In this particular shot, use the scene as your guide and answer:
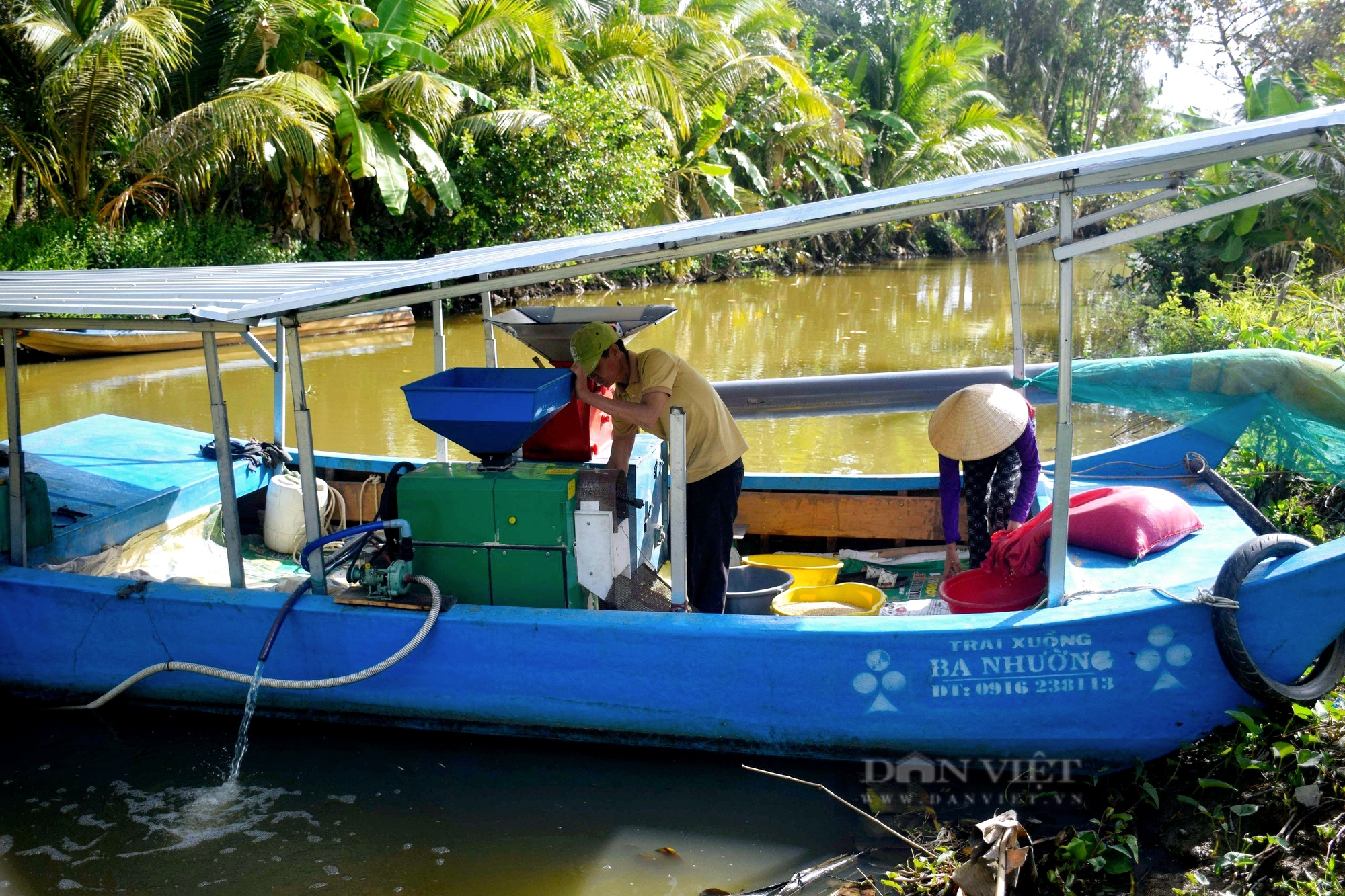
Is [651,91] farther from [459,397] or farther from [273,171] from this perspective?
[459,397]

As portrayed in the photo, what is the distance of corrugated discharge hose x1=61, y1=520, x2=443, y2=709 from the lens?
349cm

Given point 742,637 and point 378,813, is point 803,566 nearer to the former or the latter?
point 742,637

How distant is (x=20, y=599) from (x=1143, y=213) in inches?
941

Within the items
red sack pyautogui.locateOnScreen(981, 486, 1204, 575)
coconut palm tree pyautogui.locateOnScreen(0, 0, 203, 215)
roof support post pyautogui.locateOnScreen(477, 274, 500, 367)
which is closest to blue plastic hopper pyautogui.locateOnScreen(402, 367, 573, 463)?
roof support post pyautogui.locateOnScreen(477, 274, 500, 367)

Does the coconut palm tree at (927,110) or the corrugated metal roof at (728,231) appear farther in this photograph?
the coconut palm tree at (927,110)

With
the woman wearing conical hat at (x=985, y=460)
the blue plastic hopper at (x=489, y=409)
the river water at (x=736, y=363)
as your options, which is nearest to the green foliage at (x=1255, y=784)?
the woman wearing conical hat at (x=985, y=460)

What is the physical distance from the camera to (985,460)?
13.6 feet

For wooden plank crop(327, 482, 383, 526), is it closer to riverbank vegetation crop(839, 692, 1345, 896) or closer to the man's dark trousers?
the man's dark trousers

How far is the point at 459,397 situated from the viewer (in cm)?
346

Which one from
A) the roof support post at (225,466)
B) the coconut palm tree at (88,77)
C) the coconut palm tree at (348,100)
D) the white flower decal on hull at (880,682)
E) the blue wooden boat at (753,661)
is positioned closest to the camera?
the blue wooden boat at (753,661)

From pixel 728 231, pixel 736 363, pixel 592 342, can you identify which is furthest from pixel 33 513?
pixel 736 363

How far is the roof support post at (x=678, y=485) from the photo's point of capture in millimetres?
3227

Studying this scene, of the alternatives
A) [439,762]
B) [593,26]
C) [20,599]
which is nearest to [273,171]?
[593,26]

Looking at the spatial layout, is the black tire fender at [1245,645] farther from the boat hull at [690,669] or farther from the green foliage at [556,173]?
the green foliage at [556,173]
